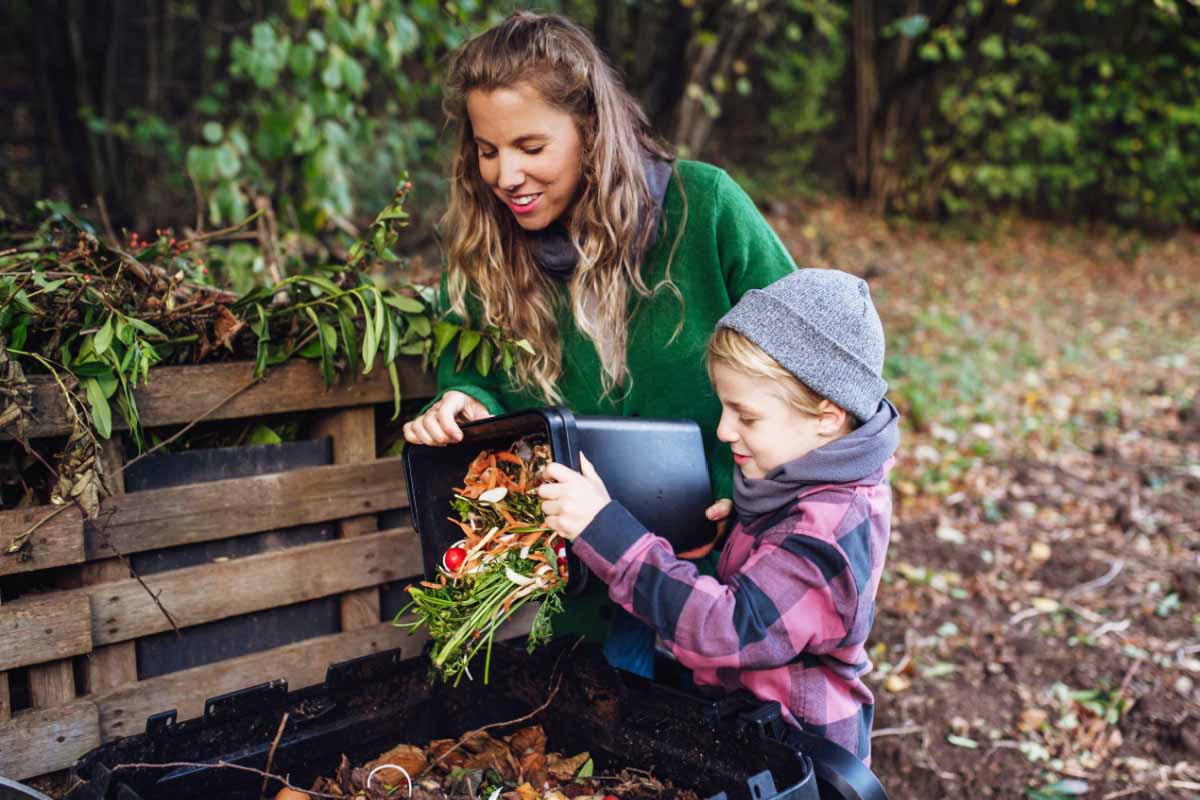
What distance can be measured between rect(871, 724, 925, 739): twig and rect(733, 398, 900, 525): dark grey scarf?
55.7 inches

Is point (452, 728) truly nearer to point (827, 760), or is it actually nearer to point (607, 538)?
point (607, 538)

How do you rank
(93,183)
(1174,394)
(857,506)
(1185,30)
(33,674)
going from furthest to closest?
1. (1185,30)
2. (1174,394)
3. (93,183)
4. (33,674)
5. (857,506)

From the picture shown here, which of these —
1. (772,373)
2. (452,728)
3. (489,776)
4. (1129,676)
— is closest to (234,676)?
(452,728)

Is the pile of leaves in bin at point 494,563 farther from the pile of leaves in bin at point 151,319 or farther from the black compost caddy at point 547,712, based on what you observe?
the pile of leaves in bin at point 151,319

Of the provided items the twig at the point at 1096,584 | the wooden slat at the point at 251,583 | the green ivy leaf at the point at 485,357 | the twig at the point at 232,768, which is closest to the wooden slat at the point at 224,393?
the green ivy leaf at the point at 485,357

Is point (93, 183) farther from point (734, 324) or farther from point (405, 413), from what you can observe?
point (734, 324)

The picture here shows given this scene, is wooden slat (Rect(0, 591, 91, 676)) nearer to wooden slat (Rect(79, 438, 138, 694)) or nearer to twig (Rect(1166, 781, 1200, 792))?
wooden slat (Rect(79, 438, 138, 694))

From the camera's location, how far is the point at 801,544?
1.72 m

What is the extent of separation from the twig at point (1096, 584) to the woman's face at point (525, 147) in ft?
9.19

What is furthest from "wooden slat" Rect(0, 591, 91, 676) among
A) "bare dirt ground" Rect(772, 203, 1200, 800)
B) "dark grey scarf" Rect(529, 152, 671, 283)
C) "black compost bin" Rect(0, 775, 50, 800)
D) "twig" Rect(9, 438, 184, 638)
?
"bare dirt ground" Rect(772, 203, 1200, 800)

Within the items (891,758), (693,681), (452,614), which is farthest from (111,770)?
(891,758)

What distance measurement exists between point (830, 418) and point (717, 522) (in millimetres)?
362

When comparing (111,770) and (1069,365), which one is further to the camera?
(1069,365)

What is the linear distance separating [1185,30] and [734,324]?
11.2 metres
